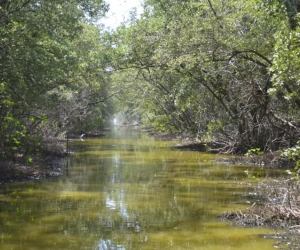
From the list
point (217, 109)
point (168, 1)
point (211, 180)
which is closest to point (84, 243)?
point (211, 180)

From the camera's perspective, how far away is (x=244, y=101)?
1944 cm

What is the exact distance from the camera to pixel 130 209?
1150 centimetres

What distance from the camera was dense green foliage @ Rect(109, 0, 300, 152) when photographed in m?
11.1

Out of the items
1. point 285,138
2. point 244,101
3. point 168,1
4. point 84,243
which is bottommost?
point 84,243

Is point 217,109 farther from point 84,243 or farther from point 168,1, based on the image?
point 84,243

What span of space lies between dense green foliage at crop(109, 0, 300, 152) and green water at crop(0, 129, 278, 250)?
272 cm

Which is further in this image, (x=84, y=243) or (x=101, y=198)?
(x=101, y=198)

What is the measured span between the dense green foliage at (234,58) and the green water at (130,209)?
2724 millimetres

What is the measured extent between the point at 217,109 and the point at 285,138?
9.72 meters

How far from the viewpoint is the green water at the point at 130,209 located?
28.4ft

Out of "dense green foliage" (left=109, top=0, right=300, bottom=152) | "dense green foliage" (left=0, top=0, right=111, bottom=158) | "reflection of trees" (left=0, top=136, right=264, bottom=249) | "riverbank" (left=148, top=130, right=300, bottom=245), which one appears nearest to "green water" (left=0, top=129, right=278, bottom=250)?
"reflection of trees" (left=0, top=136, right=264, bottom=249)

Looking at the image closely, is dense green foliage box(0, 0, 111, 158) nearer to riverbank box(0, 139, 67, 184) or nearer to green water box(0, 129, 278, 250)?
riverbank box(0, 139, 67, 184)

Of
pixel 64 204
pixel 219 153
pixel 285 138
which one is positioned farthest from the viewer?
pixel 219 153

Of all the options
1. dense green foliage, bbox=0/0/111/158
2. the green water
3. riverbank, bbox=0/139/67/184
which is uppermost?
dense green foliage, bbox=0/0/111/158
